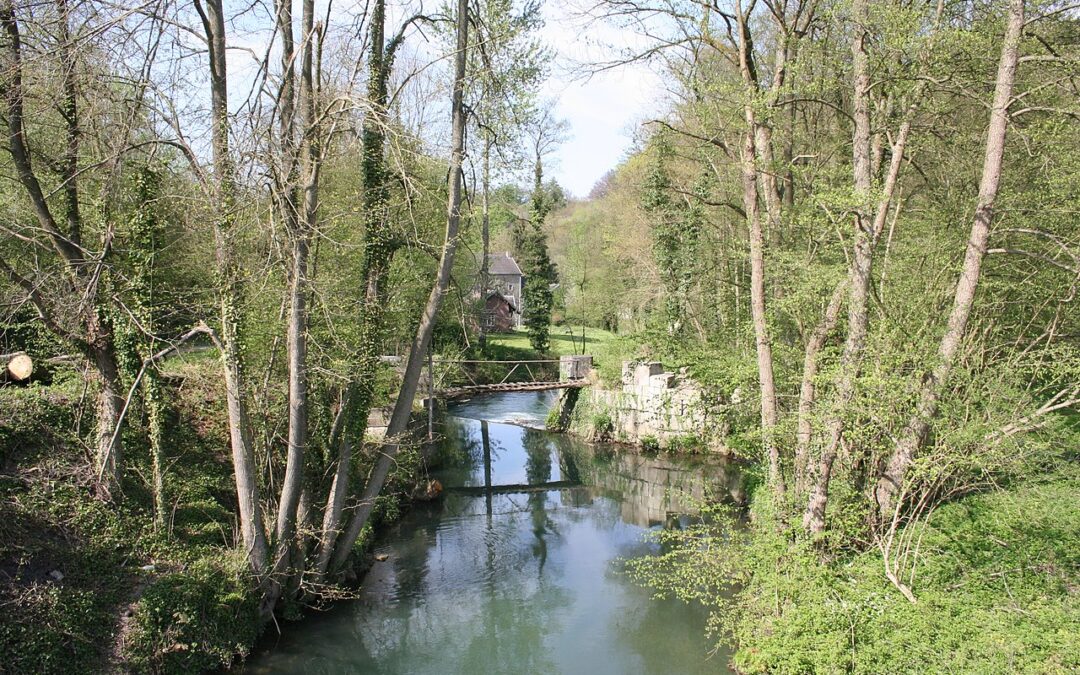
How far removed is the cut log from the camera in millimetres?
9508

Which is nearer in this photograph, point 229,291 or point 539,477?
point 229,291

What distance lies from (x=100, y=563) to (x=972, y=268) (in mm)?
9648

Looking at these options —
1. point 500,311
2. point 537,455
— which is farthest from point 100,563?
point 500,311

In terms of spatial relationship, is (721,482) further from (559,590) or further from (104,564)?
(104,564)

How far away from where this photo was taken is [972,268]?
24.4 ft

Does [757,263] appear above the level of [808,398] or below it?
above

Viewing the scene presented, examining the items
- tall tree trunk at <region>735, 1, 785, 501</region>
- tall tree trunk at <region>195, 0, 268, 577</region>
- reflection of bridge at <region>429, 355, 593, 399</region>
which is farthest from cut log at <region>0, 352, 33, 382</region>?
tall tree trunk at <region>735, 1, 785, 501</region>

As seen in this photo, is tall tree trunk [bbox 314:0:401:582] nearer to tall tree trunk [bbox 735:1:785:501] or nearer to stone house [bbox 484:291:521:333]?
tall tree trunk [bbox 735:1:785:501]

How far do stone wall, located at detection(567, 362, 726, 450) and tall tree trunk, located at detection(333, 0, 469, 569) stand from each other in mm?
9057

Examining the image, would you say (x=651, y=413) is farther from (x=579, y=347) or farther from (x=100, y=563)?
(x=579, y=347)

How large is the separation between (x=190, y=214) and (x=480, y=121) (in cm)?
403

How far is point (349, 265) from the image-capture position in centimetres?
1011

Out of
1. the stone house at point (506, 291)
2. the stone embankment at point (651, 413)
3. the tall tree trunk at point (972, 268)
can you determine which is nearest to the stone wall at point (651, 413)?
the stone embankment at point (651, 413)

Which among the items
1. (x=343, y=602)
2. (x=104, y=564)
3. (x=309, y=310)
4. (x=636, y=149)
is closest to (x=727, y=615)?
(x=343, y=602)
